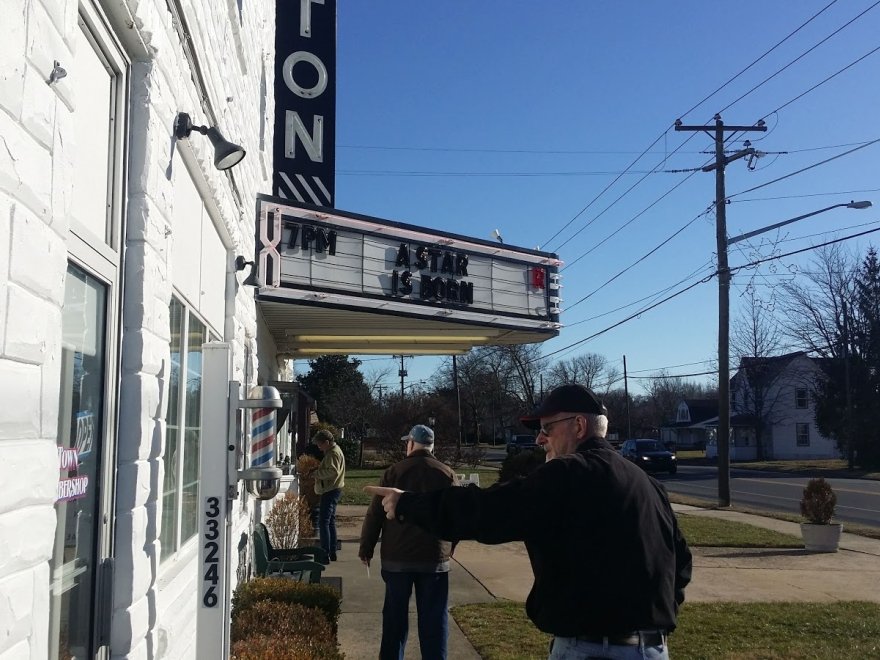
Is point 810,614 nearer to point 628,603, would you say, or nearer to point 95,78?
point 628,603

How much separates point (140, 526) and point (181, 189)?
1.62 m

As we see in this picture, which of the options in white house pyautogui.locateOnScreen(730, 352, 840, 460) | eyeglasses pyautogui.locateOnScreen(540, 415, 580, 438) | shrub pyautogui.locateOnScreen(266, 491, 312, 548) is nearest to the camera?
eyeglasses pyautogui.locateOnScreen(540, 415, 580, 438)

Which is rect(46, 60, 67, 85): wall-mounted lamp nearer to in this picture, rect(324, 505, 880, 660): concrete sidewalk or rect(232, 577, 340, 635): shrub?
rect(232, 577, 340, 635): shrub

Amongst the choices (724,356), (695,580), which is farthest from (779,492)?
(695,580)

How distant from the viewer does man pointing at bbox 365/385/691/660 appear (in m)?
2.97

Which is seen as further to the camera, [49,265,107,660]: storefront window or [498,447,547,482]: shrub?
[498,447,547,482]: shrub

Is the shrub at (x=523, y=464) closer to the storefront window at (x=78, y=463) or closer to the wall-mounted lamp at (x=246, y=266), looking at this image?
the wall-mounted lamp at (x=246, y=266)

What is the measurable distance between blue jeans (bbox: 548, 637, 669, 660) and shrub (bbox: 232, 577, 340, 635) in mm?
2964

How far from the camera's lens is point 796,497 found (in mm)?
25609

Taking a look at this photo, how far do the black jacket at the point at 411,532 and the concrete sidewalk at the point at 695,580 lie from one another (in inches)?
51.9

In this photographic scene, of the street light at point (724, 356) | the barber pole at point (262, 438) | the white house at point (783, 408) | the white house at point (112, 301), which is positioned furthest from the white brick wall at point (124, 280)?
the white house at point (783, 408)

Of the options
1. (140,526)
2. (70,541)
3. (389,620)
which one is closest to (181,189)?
(140,526)

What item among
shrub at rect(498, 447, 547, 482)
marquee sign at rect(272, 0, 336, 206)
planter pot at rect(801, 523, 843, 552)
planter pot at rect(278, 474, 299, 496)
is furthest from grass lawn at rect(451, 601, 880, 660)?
shrub at rect(498, 447, 547, 482)

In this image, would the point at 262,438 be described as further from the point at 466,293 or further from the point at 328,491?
the point at 328,491
